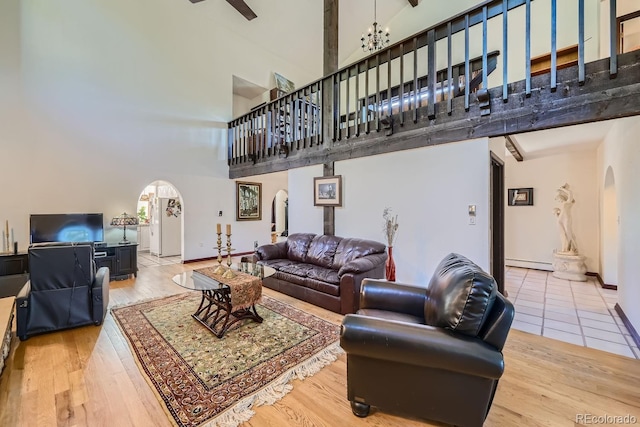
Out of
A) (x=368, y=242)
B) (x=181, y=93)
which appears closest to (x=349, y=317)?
(x=368, y=242)

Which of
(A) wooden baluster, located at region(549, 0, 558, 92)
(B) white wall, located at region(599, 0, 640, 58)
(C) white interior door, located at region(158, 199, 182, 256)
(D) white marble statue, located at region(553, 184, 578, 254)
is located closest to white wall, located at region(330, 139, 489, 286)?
(A) wooden baluster, located at region(549, 0, 558, 92)

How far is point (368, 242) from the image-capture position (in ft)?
→ 13.2

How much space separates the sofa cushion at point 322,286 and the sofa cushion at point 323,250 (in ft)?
1.80

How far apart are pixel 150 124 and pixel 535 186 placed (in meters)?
8.64

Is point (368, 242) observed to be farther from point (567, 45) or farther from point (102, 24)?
point (102, 24)

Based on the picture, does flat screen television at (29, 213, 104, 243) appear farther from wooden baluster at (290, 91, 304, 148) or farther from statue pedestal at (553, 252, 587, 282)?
statue pedestal at (553, 252, 587, 282)

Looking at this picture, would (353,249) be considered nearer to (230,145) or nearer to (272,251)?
(272,251)

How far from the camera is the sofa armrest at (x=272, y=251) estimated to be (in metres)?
4.64

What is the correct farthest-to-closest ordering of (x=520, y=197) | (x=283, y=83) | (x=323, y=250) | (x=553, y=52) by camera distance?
1. (x=283, y=83)
2. (x=520, y=197)
3. (x=323, y=250)
4. (x=553, y=52)

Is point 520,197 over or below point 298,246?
over

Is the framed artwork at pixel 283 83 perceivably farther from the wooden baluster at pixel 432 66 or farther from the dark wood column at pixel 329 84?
Answer: the wooden baluster at pixel 432 66

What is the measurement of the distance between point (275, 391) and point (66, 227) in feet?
16.2

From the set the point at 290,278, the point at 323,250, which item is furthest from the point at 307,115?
the point at 290,278

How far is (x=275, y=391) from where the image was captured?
2.00m
